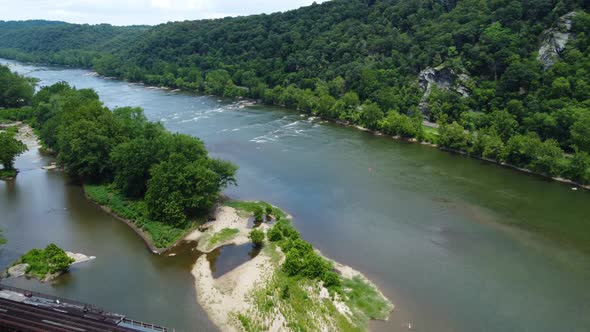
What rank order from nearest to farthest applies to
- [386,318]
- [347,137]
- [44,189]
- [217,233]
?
1. [386,318]
2. [217,233]
3. [44,189]
4. [347,137]

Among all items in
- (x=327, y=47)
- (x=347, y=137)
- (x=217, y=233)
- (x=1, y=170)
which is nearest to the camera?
(x=217, y=233)

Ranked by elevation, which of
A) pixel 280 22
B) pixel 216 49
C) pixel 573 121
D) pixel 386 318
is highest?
pixel 280 22

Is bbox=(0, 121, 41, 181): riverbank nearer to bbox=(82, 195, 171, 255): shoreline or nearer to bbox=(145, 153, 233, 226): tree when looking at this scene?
bbox=(82, 195, 171, 255): shoreline

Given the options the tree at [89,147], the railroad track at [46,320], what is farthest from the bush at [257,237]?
the tree at [89,147]

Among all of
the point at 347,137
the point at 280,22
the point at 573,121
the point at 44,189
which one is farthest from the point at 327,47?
the point at 44,189

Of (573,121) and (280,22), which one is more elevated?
(280,22)

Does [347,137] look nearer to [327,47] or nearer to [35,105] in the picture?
[327,47]
